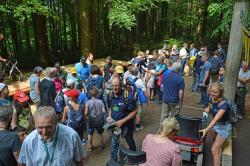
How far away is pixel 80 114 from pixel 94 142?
1.49 metres

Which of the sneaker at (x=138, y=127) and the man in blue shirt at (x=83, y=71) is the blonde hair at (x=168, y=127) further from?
the man in blue shirt at (x=83, y=71)

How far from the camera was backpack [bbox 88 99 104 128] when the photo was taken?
7.10 meters

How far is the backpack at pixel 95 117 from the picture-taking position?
7102 millimetres

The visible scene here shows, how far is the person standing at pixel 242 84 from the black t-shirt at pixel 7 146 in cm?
764

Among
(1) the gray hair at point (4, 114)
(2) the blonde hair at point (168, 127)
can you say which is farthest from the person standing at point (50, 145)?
(2) the blonde hair at point (168, 127)

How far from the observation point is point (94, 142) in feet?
26.6

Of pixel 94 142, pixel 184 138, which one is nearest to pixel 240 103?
pixel 184 138

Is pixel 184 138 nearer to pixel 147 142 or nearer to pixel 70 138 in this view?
pixel 147 142

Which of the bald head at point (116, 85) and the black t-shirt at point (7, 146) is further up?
the bald head at point (116, 85)

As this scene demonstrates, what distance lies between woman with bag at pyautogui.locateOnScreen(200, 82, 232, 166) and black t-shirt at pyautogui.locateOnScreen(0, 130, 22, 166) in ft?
10.8

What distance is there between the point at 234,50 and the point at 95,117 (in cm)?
395

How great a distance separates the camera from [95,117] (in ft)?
23.4

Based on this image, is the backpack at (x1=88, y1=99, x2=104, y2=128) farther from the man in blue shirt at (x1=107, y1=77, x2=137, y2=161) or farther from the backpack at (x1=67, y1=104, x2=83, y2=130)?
the man in blue shirt at (x1=107, y1=77, x2=137, y2=161)

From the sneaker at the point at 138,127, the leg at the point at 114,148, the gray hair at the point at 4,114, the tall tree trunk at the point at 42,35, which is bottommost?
the sneaker at the point at 138,127
